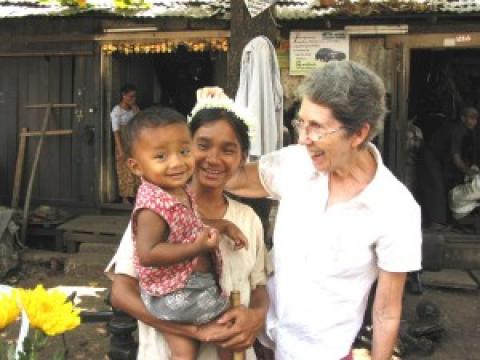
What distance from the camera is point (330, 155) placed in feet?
6.81

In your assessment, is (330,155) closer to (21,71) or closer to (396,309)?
(396,309)

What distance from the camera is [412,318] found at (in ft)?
20.2

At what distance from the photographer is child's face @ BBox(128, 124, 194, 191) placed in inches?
81.0

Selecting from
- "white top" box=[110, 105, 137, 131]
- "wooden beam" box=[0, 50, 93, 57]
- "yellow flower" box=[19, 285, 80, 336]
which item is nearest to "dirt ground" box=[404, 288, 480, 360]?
"yellow flower" box=[19, 285, 80, 336]

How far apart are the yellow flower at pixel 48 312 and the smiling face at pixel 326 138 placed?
102 centimetres

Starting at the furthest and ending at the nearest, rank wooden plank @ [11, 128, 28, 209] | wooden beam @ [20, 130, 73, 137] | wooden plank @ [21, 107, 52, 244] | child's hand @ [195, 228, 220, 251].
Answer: wooden plank @ [11, 128, 28, 209], wooden beam @ [20, 130, 73, 137], wooden plank @ [21, 107, 52, 244], child's hand @ [195, 228, 220, 251]

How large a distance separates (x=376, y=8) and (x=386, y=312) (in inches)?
241

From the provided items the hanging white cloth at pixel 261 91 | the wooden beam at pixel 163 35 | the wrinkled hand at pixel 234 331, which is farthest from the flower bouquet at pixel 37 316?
the wooden beam at pixel 163 35

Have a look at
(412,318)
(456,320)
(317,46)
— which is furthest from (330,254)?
(317,46)

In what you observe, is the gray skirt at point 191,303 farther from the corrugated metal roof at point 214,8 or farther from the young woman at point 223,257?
the corrugated metal roof at point 214,8

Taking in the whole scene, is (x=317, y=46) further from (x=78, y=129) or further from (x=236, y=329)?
(x=236, y=329)

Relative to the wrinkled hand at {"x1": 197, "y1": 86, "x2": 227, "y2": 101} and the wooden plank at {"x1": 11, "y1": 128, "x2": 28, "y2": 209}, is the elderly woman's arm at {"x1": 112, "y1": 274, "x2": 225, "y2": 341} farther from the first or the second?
the wooden plank at {"x1": 11, "y1": 128, "x2": 28, "y2": 209}

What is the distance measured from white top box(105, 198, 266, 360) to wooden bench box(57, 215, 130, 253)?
6.06 m

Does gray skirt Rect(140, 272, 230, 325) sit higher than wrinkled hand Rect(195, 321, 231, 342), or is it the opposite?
gray skirt Rect(140, 272, 230, 325)
